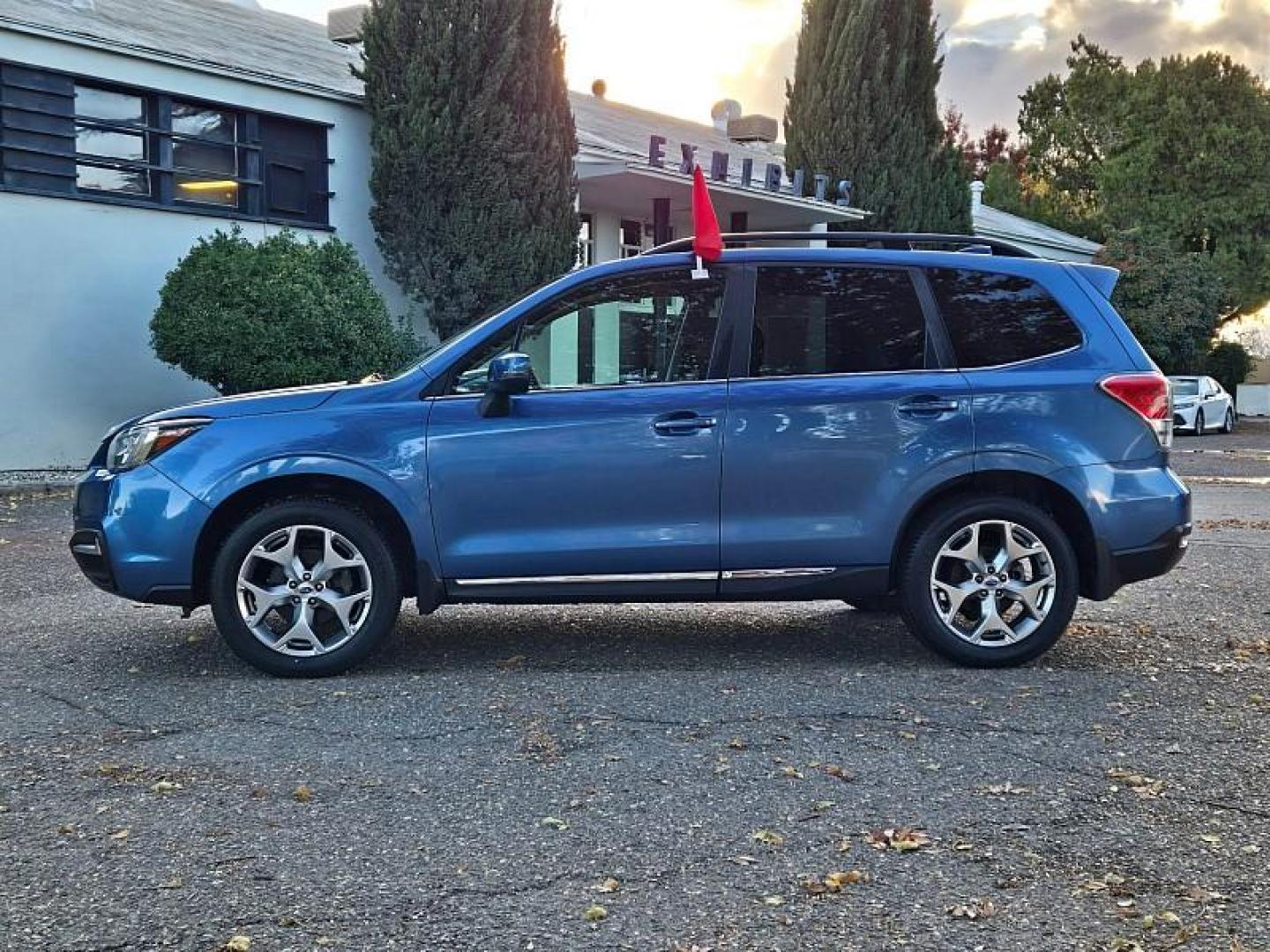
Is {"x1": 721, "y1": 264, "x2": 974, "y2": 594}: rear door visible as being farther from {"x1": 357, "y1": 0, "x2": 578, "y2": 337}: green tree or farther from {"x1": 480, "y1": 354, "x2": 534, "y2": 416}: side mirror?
{"x1": 357, "y1": 0, "x2": 578, "y2": 337}: green tree

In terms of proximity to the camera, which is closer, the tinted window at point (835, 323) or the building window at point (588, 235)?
the tinted window at point (835, 323)

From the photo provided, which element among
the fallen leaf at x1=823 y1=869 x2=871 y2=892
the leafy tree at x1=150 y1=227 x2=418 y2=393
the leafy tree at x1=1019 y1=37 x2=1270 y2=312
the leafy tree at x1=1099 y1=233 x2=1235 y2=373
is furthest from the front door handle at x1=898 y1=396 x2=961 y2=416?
the leafy tree at x1=1019 y1=37 x2=1270 y2=312

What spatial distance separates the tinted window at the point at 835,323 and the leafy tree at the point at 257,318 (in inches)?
384

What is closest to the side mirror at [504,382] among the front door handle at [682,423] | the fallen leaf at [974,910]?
the front door handle at [682,423]

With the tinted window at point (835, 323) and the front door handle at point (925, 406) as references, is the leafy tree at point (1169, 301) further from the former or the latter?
the front door handle at point (925, 406)

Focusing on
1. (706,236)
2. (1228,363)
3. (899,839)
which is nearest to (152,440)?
(706,236)

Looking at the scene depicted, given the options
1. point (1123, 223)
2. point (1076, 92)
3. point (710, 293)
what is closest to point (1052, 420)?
point (710, 293)

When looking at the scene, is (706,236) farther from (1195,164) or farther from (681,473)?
(1195,164)

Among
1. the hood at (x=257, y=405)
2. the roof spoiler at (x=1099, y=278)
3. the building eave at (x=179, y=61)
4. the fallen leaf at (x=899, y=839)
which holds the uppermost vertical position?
the building eave at (x=179, y=61)

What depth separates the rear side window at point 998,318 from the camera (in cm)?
558

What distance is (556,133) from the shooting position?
17312mm

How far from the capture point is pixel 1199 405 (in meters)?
28.5

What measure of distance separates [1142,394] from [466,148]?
12565 millimetres

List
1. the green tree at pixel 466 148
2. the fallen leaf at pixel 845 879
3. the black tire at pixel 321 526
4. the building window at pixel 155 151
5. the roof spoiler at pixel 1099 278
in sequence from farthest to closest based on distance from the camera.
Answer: the green tree at pixel 466 148
the building window at pixel 155 151
the roof spoiler at pixel 1099 278
the black tire at pixel 321 526
the fallen leaf at pixel 845 879
